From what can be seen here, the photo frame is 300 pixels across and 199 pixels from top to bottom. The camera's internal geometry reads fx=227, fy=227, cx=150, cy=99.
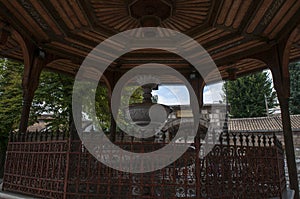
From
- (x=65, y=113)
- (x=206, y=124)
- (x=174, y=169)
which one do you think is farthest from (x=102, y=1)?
(x=206, y=124)

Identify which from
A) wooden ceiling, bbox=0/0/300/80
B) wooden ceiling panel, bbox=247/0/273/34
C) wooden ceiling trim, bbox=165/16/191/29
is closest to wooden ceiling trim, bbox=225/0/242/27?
wooden ceiling, bbox=0/0/300/80

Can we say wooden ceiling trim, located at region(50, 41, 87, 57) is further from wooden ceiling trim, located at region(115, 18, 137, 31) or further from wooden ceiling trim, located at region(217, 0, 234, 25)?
wooden ceiling trim, located at region(217, 0, 234, 25)

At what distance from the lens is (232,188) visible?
10.9 ft

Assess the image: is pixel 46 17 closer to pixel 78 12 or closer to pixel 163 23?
pixel 78 12

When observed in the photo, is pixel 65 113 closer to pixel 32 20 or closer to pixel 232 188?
pixel 32 20

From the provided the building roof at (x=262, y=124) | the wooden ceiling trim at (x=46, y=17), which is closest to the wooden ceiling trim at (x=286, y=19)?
the wooden ceiling trim at (x=46, y=17)

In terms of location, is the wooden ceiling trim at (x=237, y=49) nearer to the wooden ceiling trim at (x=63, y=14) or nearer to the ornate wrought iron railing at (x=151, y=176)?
the ornate wrought iron railing at (x=151, y=176)

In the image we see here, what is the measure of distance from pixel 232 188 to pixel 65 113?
754 cm

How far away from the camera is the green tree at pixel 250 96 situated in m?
21.3

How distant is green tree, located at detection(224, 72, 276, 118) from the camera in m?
21.3

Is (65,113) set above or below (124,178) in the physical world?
above

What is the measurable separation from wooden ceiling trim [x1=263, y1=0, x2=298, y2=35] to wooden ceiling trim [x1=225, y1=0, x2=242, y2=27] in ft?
2.41

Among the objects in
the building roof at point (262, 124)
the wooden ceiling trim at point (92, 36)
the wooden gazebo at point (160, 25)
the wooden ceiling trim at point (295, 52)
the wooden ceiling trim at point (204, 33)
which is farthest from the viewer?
the building roof at point (262, 124)

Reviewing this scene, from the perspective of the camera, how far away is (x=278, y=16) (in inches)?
164
